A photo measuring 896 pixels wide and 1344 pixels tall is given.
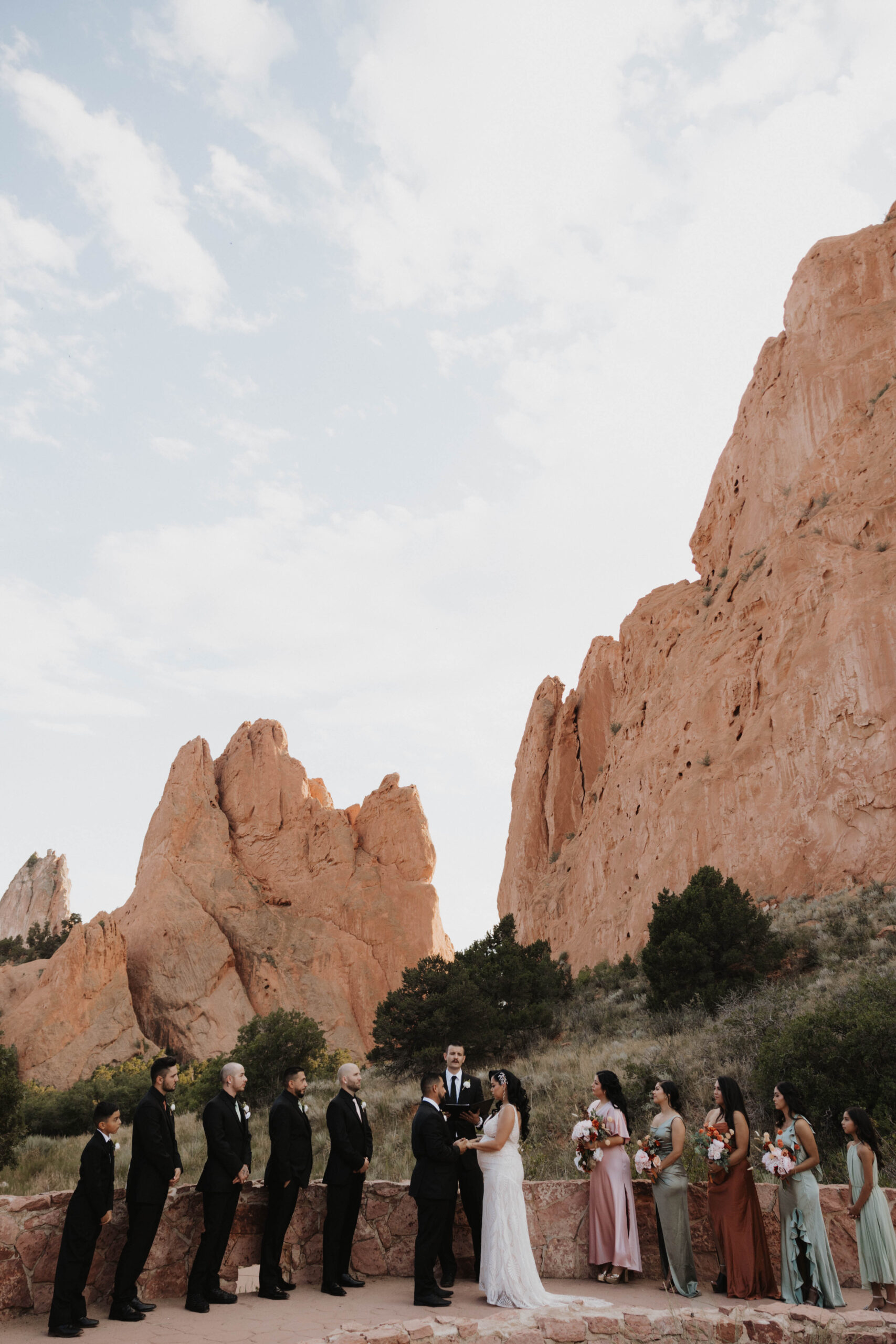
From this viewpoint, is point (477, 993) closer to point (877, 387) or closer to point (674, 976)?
point (674, 976)

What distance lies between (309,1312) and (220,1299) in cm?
71

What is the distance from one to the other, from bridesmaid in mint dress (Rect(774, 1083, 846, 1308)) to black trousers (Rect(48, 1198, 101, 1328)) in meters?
5.08

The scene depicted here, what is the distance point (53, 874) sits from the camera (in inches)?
2852

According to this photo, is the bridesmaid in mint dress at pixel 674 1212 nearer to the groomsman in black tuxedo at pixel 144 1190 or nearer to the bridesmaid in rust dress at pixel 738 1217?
the bridesmaid in rust dress at pixel 738 1217

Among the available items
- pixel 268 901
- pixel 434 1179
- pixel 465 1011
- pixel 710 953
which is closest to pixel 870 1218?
pixel 434 1179

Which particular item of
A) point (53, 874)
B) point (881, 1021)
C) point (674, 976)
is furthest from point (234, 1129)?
point (53, 874)

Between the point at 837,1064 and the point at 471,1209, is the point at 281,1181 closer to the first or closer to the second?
the point at 471,1209

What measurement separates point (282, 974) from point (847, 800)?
28580 millimetres

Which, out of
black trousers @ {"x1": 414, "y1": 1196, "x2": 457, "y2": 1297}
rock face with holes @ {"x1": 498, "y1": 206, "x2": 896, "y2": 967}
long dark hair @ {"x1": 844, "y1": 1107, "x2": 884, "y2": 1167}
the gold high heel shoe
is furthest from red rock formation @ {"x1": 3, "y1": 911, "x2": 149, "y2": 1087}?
long dark hair @ {"x1": 844, "y1": 1107, "x2": 884, "y2": 1167}

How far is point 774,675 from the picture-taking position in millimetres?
28203

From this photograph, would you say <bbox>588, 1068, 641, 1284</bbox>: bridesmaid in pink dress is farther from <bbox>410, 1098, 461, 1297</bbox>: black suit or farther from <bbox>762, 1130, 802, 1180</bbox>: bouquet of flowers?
<bbox>410, 1098, 461, 1297</bbox>: black suit

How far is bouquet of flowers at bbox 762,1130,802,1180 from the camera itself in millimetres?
6516

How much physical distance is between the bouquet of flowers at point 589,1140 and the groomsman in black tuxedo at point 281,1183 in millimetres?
2221

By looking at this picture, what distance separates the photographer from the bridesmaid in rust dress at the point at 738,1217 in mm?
6660
